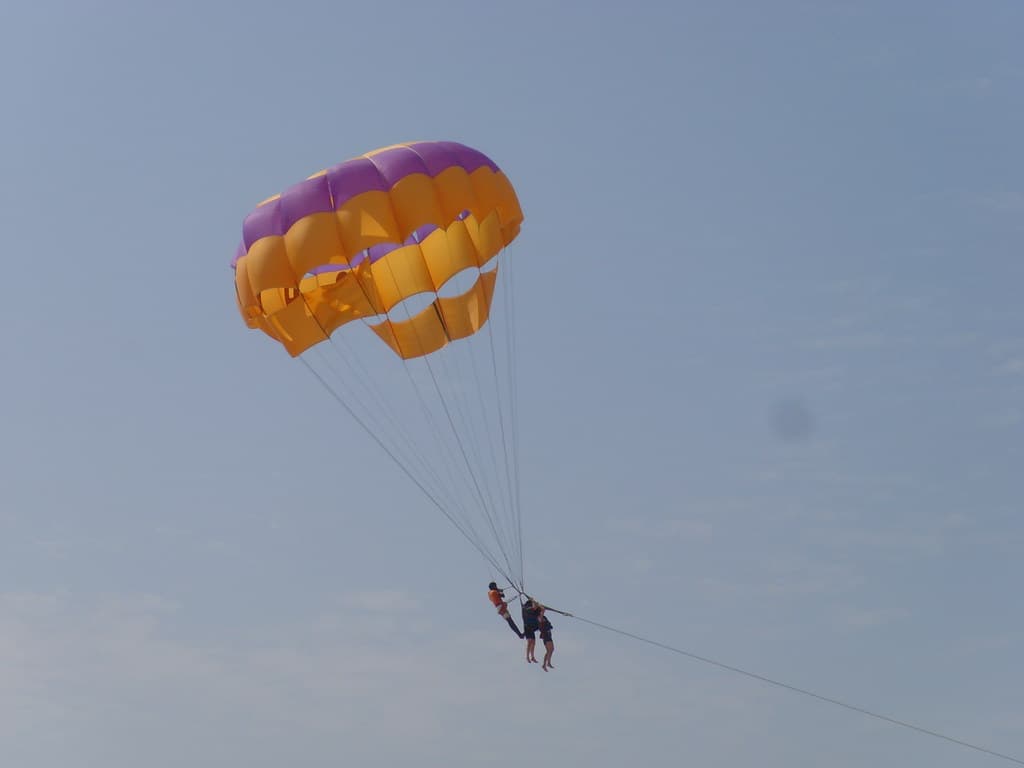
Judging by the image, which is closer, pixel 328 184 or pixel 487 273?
pixel 328 184

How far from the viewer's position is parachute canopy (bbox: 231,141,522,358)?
3011 cm

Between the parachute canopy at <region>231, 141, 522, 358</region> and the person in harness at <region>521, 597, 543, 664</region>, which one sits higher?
the parachute canopy at <region>231, 141, 522, 358</region>

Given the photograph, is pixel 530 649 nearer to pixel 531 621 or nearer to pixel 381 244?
pixel 531 621

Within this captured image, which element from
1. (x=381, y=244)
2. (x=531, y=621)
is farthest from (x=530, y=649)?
(x=381, y=244)

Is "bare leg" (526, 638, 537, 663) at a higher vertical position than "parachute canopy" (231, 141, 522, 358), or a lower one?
lower

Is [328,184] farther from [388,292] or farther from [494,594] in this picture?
[494,594]

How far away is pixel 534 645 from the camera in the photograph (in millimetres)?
30766

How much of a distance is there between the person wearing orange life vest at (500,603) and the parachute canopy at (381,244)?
4043mm

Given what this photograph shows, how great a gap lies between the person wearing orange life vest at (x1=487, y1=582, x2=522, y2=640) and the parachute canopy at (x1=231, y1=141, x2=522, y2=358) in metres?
4.04

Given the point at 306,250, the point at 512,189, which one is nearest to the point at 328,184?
the point at 306,250

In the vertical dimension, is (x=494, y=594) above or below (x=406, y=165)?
below

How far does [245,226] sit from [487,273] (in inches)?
155

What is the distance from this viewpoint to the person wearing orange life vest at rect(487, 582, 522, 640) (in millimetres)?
30766

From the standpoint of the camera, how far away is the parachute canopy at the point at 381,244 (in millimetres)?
30109
